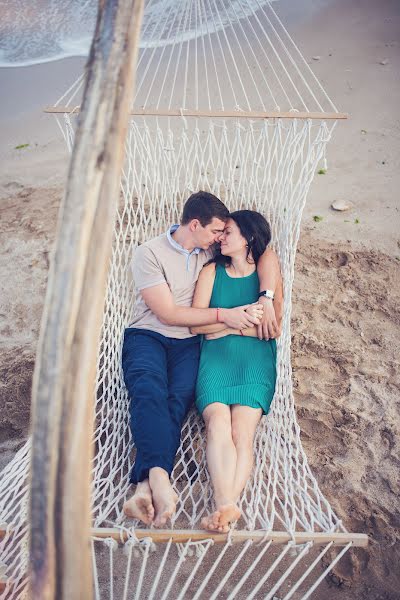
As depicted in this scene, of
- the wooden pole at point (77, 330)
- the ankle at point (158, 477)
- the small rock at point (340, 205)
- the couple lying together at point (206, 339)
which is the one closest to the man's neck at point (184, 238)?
the couple lying together at point (206, 339)

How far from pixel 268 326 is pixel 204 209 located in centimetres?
44

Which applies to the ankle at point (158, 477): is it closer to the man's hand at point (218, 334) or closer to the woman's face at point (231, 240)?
the man's hand at point (218, 334)

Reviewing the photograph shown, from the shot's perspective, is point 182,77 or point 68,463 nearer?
point 68,463

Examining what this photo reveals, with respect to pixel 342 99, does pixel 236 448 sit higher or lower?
lower

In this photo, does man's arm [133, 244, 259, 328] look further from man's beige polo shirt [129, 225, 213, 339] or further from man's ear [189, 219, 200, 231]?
man's ear [189, 219, 200, 231]

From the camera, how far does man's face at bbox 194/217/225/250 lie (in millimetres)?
1938

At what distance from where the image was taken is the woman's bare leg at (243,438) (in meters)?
1.51

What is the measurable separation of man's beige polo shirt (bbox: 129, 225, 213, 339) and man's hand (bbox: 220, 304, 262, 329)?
6.4 inches

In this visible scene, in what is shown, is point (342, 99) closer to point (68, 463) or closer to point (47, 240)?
point (47, 240)

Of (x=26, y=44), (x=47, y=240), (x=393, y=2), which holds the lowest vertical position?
(x=47, y=240)

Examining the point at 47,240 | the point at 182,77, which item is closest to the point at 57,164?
the point at 47,240

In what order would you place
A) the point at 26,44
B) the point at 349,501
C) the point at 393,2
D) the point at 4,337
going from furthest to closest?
the point at 26,44, the point at 393,2, the point at 4,337, the point at 349,501

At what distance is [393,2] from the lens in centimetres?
499

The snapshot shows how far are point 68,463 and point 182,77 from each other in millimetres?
4355
